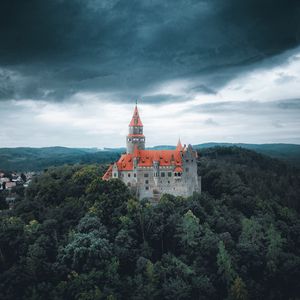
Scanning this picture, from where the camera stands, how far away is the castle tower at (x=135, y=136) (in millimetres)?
84000

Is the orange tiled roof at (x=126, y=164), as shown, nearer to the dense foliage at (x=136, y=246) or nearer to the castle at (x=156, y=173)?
the castle at (x=156, y=173)

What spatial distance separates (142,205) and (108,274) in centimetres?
1815

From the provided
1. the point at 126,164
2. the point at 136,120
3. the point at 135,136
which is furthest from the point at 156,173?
the point at 136,120

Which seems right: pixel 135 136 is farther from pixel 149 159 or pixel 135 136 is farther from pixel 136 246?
pixel 136 246

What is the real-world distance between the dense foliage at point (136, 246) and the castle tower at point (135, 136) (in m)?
10.3

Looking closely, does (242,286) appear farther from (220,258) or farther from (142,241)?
(142,241)

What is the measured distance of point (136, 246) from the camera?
69.1 meters

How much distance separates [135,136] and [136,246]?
25.2m

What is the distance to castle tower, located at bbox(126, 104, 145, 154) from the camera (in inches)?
3307

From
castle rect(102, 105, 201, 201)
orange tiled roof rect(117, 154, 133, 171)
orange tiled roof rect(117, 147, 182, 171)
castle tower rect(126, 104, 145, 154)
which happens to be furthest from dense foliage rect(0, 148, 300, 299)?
castle tower rect(126, 104, 145, 154)

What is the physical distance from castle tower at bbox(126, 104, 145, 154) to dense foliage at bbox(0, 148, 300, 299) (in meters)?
10.3

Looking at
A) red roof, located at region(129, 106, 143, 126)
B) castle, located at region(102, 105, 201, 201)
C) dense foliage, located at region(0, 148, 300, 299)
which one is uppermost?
red roof, located at region(129, 106, 143, 126)

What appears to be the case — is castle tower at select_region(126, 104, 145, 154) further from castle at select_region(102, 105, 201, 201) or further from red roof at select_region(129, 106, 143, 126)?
castle at select_region(102, 105, 201, 201)

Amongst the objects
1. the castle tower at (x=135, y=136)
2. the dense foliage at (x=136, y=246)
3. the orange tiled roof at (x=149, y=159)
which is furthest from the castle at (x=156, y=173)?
the castle tower at (x=135, y=136)
